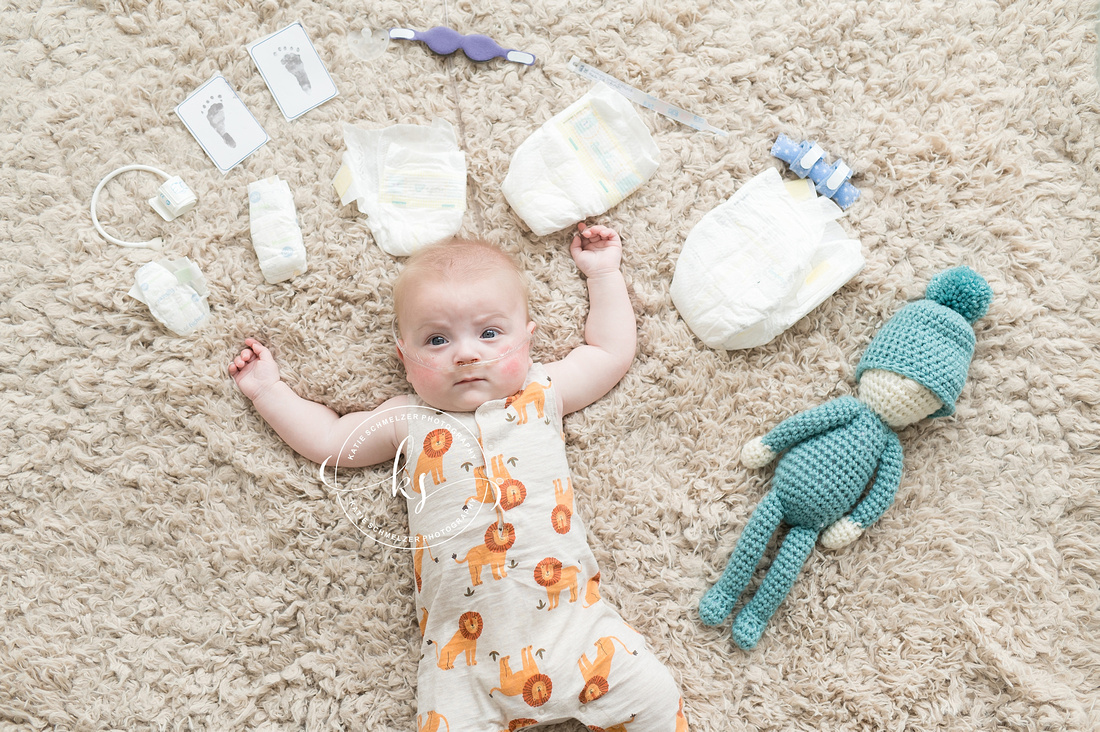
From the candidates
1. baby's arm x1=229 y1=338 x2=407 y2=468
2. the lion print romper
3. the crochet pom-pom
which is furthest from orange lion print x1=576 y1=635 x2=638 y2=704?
the crochet pom-pom

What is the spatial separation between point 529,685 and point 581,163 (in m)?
1.08

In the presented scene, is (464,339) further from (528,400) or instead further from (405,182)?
(405,182)

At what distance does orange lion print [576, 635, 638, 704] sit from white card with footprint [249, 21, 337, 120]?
132cm

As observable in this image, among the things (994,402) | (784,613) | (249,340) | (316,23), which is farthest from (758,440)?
(316,23)

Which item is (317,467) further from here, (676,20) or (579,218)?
(676,20)

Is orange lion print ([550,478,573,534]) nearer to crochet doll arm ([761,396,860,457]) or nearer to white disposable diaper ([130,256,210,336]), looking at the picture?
crochet doll arm ([761,396,860,457])

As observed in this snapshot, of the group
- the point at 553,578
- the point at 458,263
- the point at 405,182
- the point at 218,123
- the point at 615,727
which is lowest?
the point at 615,727

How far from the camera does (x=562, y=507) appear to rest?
4.87ft

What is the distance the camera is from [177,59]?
164 cm

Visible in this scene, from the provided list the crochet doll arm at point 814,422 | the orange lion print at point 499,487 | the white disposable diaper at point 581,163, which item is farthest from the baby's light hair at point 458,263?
the crochet doll arm at point 814,422

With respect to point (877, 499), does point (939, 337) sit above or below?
above

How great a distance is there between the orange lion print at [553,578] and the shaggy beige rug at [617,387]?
15 centimetres

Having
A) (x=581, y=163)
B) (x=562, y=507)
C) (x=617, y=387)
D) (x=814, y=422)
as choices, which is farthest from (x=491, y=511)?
(x=581, y=163)

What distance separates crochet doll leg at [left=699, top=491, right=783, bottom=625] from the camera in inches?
58.7
